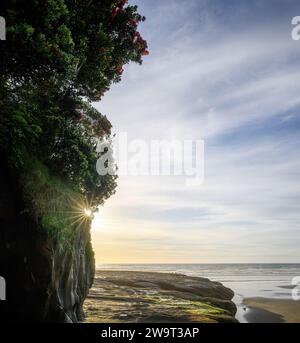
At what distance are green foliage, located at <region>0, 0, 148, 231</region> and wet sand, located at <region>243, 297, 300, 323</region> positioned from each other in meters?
19.6

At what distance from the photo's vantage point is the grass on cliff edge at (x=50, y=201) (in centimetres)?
1213

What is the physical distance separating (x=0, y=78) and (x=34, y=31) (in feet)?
6.20

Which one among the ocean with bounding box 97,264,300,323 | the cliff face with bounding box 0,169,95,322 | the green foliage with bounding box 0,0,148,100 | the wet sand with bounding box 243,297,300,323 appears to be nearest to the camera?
the green foliage with bounding box 0,0,148,100

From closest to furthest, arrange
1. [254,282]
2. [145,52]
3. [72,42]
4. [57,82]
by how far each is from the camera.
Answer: [72,42]
[57,82]
[145,52]
[254,282]

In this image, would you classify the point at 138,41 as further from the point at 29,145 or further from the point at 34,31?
the point at 29,145

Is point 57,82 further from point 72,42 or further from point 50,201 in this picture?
point 50,201

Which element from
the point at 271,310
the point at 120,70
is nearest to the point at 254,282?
the point at 271,310

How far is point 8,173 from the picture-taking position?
465 inches

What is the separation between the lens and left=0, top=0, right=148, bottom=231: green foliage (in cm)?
1122

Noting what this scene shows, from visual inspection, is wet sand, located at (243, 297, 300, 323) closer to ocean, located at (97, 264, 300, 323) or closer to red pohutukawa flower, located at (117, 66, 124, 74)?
ocean, located at (97, 264, 300, 323)

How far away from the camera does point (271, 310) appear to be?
32.7 m

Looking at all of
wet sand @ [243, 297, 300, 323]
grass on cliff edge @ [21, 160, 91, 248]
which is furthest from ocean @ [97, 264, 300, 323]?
grass on cliff edge @ [21, 160, 91, 248]

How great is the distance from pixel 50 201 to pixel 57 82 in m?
4.23
